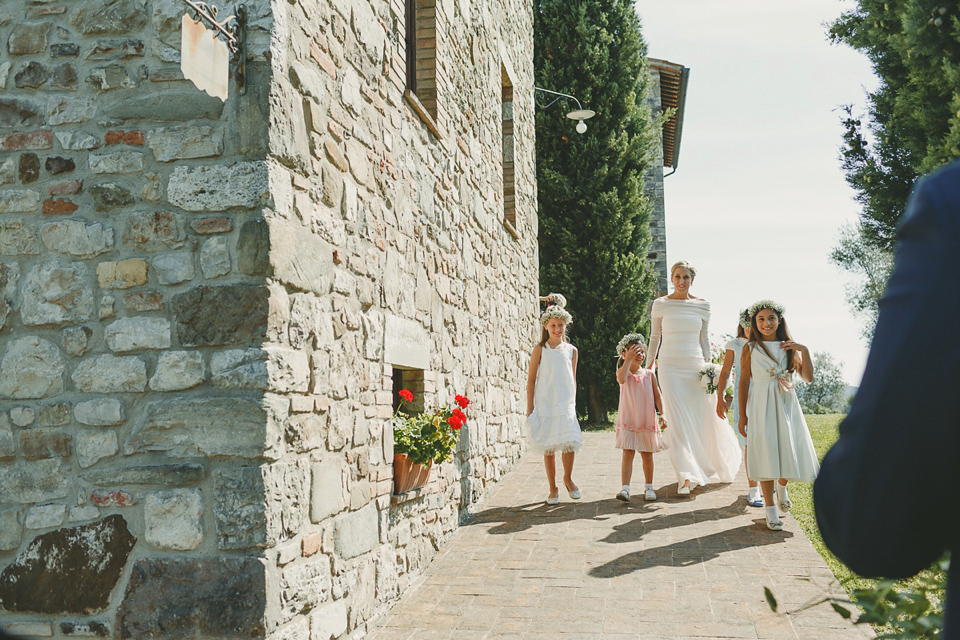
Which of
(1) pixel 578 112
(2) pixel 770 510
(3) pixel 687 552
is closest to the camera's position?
(3) pixel 687 552

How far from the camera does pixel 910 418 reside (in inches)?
27.8

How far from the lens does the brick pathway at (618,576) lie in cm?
402

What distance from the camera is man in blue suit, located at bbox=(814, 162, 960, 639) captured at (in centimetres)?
70

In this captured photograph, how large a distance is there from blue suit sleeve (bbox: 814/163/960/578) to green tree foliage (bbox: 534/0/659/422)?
14.0 m

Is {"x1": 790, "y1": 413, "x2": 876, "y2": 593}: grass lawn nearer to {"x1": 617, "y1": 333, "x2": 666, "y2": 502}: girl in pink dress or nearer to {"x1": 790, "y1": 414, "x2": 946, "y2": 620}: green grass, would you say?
{"x1": 790, "y1": 414, "x2": 946, "y2": 620}: green grass

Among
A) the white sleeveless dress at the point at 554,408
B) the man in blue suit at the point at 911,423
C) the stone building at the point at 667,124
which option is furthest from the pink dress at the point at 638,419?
the stone building at the point at 667,124

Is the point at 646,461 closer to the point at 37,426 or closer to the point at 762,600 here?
the point at 762,600

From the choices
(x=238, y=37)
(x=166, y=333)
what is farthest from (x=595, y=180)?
(x=166, y=333)

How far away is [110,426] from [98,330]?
1.25ft

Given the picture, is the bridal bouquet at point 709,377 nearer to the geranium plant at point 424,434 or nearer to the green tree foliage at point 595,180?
the geranium plant at point 424,434

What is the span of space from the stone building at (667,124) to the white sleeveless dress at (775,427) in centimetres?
1170

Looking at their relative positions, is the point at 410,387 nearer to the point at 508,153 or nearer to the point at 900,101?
the point at 508,153

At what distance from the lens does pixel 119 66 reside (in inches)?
129

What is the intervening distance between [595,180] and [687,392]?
8.37 meters
